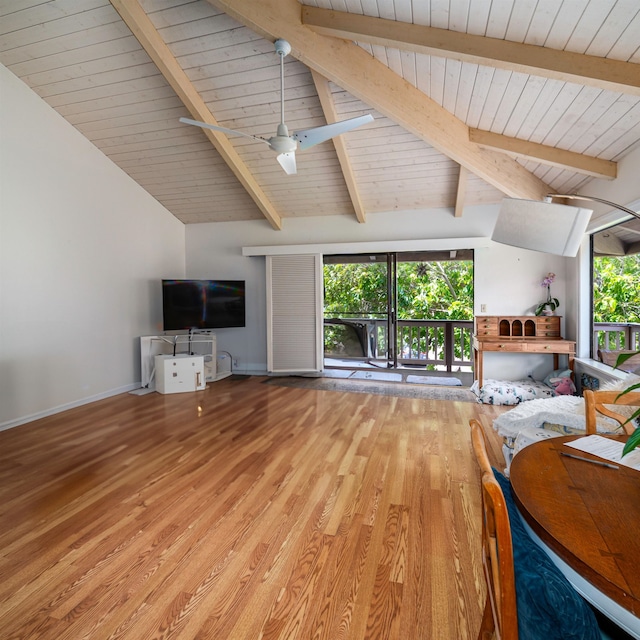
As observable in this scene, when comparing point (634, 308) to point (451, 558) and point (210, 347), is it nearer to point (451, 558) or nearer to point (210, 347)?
point (451, 558)

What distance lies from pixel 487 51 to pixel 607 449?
7.91 ft

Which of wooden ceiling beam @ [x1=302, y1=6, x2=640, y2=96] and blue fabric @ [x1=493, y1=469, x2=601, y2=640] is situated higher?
wooden ceiling beam @ [x1=302, y1=6, x2=640, y2=96]

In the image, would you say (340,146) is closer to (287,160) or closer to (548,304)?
(287,160)

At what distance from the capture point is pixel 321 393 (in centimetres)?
464

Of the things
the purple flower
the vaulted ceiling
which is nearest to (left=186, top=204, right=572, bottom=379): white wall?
the purple flower

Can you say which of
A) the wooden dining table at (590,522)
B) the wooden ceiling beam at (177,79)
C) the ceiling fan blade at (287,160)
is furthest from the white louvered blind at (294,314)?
the wooden dining table at (590,522)

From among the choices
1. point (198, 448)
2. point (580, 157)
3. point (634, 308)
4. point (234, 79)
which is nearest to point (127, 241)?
point (234, 79)

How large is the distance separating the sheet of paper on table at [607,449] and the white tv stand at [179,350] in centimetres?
460

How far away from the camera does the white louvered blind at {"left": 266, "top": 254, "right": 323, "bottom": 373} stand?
537cm

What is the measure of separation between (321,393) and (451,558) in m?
3.06

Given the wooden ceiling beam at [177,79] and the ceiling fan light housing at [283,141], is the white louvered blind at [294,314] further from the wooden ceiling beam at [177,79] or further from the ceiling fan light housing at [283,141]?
the ceiling fan light housing at [283,141]

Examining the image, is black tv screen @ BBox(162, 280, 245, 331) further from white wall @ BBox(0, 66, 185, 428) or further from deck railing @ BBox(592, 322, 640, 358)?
deck railing @ BBox(592, 322, 640, 358)

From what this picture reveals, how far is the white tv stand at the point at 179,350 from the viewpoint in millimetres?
4883

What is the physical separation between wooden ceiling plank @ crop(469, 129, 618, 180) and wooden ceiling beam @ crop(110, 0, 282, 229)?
284 cm
